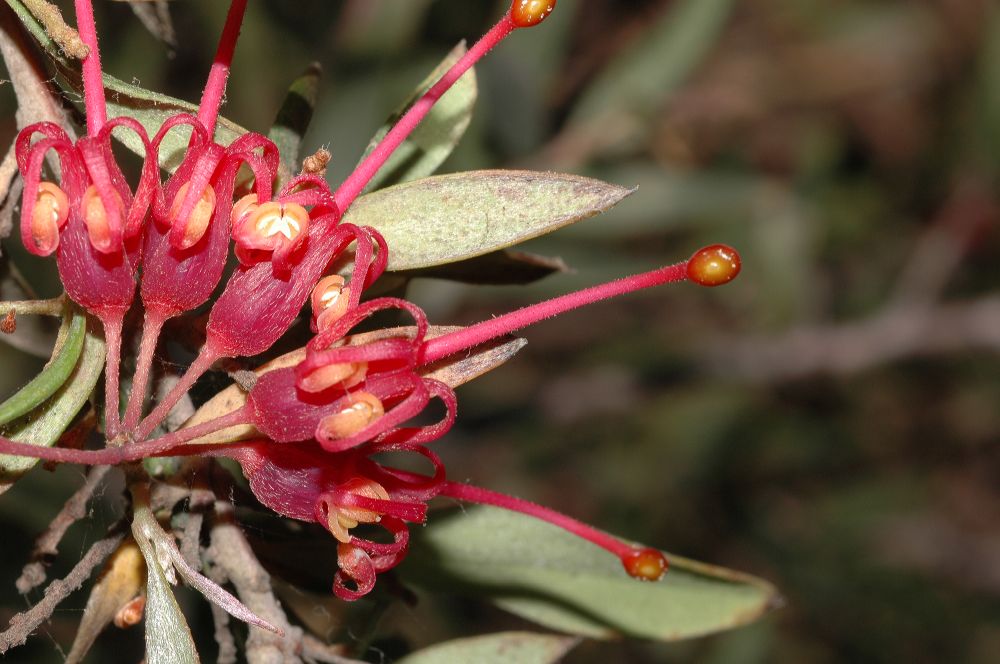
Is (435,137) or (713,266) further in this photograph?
(435,137)

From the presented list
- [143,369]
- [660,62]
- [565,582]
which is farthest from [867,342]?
[143,369]

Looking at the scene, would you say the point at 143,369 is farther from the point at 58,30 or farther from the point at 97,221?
the point at 58,30

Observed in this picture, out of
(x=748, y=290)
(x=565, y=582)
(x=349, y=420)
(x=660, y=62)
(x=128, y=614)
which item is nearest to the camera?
(x=349, y=420)

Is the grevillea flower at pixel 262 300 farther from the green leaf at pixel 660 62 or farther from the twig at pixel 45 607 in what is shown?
the green leaf at pixel 660 62

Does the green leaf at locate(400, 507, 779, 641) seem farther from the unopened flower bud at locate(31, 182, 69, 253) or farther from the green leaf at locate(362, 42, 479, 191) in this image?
the unopened flower bud at locate(31, 182, 69, 253)

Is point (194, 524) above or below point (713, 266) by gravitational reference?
below

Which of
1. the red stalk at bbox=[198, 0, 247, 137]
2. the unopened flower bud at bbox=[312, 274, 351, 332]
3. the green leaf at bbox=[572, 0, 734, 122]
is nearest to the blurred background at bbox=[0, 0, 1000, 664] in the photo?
the green leaf at bbox=[572, 0, 734, 122]

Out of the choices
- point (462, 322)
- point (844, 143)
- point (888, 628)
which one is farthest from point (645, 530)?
point (844, 143)
